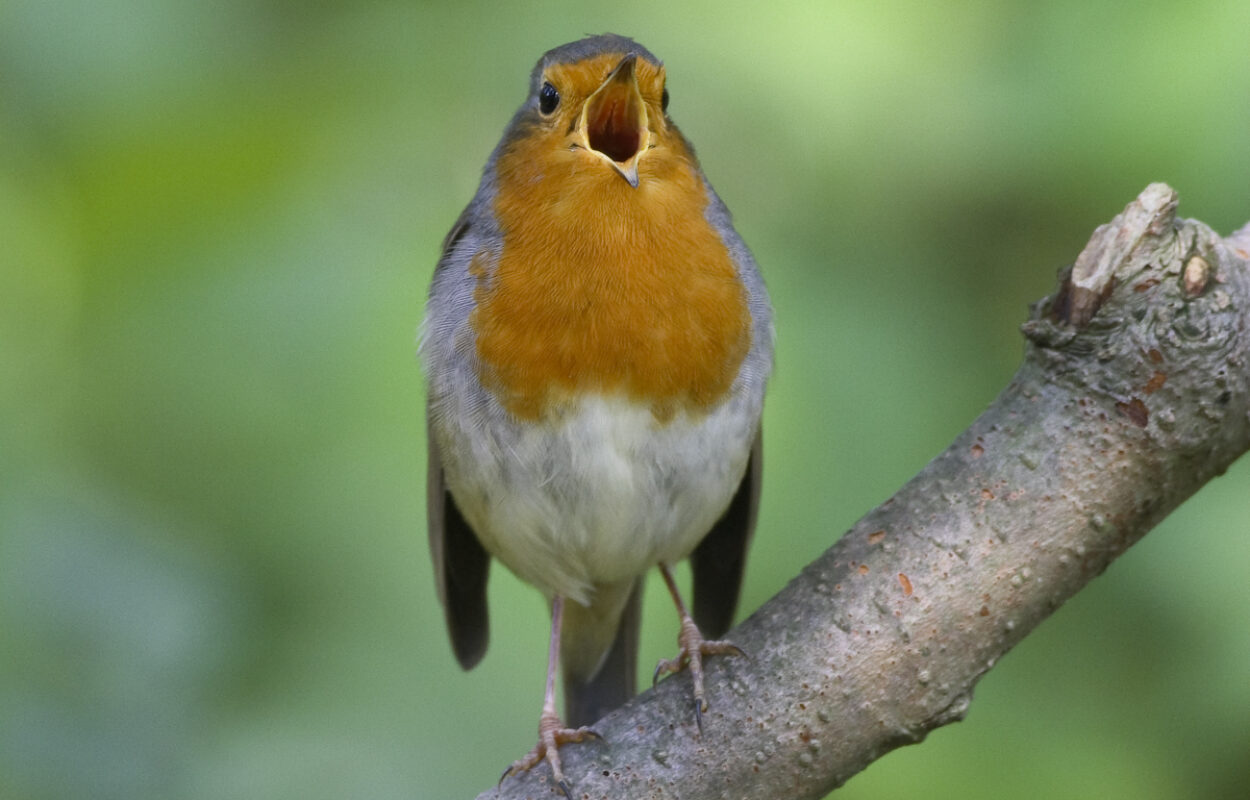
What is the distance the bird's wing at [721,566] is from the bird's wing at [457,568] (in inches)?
20.7

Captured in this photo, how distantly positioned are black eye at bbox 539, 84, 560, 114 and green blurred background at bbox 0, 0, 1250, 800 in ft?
1.00

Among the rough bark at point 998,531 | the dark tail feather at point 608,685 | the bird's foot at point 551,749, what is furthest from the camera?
the dark tail feather at point 608,685

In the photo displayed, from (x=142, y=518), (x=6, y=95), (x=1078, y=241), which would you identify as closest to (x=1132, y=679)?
(x=1078, y=241)

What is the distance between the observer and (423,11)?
3094 millimetres

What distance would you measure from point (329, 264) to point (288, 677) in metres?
0.81

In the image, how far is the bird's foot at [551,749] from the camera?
2512mm

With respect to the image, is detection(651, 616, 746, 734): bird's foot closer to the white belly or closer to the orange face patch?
the white belly

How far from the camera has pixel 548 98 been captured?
114 inches

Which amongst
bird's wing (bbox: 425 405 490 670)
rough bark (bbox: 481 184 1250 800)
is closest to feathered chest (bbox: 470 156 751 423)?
bird's wing (bbox: 425 405 490 670)

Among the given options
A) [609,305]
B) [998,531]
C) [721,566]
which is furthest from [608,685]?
[998,531]

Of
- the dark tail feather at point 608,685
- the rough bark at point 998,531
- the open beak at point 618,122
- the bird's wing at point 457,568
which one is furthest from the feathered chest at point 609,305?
the dark tail feather at point 608,685

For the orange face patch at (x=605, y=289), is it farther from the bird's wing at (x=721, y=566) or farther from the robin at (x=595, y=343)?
the bird's wing at (x=721, y=566)

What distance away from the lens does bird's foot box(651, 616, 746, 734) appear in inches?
100

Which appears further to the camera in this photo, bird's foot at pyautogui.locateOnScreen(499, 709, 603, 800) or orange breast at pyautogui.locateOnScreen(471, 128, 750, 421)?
orange breast at pyautogui.locateOnScreen(471, 128, 750, 421)
